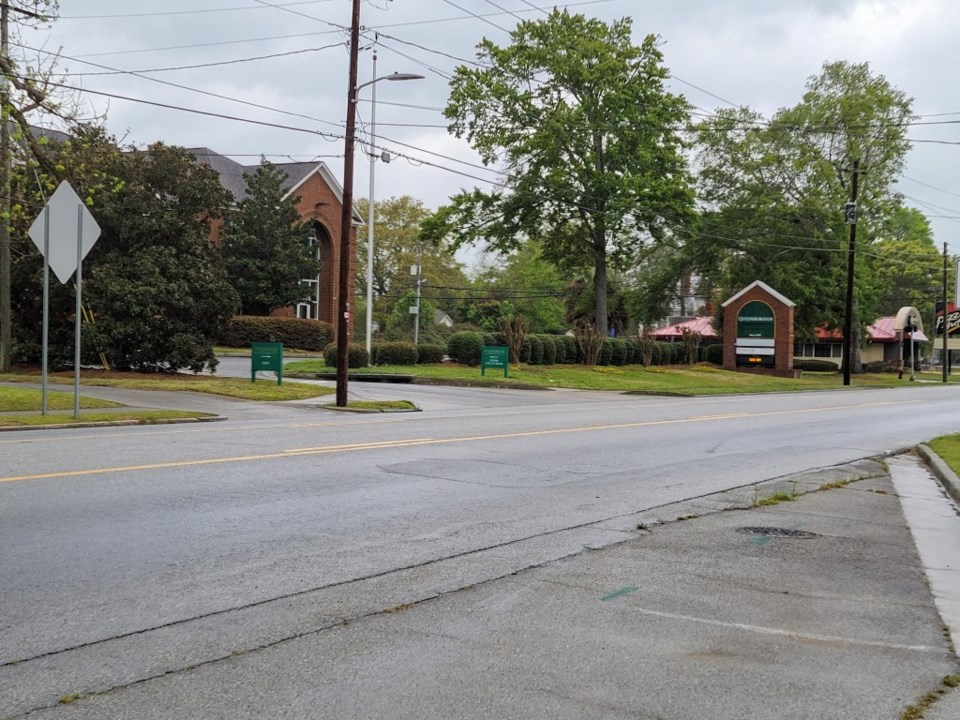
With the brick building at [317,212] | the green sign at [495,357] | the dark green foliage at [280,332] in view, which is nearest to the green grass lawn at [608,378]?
the green sign at [495,357]

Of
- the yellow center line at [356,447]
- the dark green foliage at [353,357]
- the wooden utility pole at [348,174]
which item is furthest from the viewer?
the dark green foliage at [353,357]

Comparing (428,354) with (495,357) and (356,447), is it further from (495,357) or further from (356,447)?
(356,447)

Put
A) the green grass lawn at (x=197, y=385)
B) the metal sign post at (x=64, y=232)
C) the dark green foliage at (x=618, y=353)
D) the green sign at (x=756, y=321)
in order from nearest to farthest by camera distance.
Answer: the metal sign post at (x=64, y=232)
the green grass lawn at (x=197, y=385)
the dark green foliage at (x=618, y=353)
the green sign at (x=756, y=321)

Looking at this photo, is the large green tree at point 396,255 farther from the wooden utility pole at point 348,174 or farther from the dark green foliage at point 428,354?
the wooden utility pole at point 348,174

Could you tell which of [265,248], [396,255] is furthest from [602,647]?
[396,255]

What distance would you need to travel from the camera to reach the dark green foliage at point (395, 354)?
35.7m

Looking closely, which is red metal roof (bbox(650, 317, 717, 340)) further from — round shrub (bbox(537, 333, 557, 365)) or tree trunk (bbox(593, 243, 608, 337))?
round shrub (bbox(537, 333, 557, 365))

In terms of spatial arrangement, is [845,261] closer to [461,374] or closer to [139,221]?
[461,374]

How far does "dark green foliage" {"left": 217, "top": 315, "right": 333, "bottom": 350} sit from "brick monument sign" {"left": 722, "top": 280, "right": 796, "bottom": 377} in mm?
22535

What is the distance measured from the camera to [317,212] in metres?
59.4

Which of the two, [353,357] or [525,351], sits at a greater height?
[525,351]

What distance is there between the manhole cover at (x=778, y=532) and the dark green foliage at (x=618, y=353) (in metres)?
37.3

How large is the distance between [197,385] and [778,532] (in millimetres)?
17936

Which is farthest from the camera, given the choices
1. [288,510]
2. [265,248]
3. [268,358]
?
[265,248]
